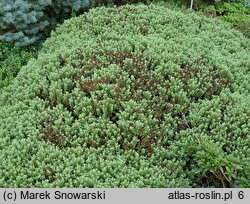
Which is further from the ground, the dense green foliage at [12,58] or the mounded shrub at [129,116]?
the mounded shrub at [129,116]

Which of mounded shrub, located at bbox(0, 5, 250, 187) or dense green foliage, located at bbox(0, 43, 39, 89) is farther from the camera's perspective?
dense green foliage, located at bbox(0, 43, 39, 89)

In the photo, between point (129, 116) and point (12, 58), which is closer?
point (129, 116)

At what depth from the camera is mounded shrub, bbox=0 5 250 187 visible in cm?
450

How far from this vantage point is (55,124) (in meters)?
4.98

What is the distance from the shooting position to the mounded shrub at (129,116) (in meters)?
4.50

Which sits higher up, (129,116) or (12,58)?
(129,116)

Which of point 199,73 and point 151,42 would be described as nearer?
point 199,73

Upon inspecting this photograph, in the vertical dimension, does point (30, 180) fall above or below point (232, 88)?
below

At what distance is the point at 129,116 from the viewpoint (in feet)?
16.9

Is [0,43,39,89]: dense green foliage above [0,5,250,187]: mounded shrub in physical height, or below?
below

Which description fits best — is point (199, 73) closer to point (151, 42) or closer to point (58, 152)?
point (151, 42)
